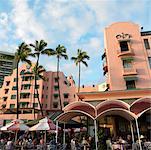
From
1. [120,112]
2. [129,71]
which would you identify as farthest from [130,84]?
[120,112]

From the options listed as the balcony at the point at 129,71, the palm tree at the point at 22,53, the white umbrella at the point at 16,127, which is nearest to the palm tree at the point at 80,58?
the palm tree at the point at 22,53

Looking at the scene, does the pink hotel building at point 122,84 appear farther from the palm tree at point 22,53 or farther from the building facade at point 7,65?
the building facade at point 7,65

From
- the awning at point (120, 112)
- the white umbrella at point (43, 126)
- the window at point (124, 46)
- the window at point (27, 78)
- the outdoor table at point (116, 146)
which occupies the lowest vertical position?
the outdoor table at point (116, 146)

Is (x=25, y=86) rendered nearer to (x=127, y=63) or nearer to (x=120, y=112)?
(x=127, y=63)

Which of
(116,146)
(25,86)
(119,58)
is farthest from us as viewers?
(25,86)

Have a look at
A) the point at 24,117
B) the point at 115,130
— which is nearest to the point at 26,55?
the point at 24,117

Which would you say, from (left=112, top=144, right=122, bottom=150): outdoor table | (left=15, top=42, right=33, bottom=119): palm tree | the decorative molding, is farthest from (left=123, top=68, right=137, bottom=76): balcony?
(left=15, top=42, right=33, bottom=119): palm tree

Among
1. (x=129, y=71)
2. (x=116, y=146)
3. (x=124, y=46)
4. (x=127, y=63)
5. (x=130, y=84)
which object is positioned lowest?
(x=116, y=146)

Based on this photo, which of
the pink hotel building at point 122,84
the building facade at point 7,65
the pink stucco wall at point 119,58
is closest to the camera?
the pink hotel building at point 122,84

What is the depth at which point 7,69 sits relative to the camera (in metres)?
110

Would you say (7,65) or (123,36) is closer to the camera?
(123,36)

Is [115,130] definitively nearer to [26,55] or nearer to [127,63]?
[127,63]

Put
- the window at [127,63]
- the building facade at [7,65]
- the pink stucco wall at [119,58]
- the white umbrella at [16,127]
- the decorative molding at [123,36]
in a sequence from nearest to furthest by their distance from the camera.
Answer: the white umbrella at [16,127], the pink stucco wall at [119,58], the window at [127,63], the decorative molding at [123,36], the building facade at [7,65]

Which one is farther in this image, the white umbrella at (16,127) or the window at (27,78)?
the window at (27,78)
